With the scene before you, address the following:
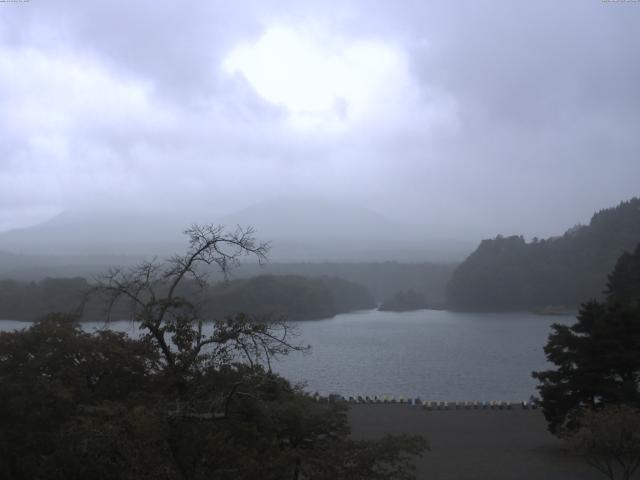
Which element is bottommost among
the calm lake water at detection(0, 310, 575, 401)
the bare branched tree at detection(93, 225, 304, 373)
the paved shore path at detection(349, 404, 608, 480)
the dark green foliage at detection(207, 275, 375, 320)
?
the calm lake water at detection(0, 310, 575, 401)

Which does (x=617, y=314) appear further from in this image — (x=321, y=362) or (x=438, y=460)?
(x=321, y=362)

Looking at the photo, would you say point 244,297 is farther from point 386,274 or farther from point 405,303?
point 386,274

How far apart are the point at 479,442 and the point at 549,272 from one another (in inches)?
1613

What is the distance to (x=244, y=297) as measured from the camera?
116ft

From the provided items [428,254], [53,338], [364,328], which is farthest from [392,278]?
[53,338]

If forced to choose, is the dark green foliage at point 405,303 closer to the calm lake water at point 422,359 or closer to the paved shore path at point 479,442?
the calm lake water at point 422,359

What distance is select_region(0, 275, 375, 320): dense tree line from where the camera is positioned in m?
30.4

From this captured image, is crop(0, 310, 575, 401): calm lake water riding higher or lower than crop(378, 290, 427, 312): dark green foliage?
lower

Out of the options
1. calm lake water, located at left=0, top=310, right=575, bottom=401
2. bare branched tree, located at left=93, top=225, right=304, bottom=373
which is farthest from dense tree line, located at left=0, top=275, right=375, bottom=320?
bare branched tree, located at left=93, top=225, right=304, bottom=373

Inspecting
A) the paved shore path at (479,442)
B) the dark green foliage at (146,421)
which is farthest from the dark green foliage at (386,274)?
the dark green foliage at (146,421)

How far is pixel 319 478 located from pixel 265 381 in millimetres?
A: 705

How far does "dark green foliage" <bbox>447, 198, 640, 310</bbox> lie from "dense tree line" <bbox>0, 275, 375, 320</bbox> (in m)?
9.78

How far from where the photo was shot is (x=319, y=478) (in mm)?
4016

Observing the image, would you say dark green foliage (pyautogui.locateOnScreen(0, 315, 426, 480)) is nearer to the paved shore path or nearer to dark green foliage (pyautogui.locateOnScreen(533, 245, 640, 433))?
the paved shore path
